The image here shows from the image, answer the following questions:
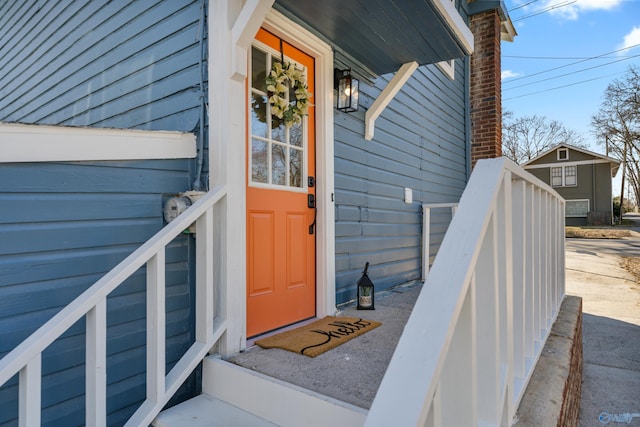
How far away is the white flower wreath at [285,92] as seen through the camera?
242cm

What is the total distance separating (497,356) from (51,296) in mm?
1776

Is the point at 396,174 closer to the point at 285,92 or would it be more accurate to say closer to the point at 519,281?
the point at 285,92

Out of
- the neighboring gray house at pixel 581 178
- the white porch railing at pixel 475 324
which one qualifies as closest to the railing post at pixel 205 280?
the white porch railing at pixel 475 324

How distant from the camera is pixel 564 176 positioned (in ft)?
73.1

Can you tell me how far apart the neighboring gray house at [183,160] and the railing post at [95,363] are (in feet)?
1.40

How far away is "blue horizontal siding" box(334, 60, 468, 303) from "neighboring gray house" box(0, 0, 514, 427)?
0.08 ft

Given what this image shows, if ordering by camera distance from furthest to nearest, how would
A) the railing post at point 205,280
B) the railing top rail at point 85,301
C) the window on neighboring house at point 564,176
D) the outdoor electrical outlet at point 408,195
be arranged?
1. the window on neighboring house at point 564,176
2. the outdoor electrical outlet at point 408,195
3. the railing post at point 205,280
4. the railing top rail at point 85,301

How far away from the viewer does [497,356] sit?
113 cm

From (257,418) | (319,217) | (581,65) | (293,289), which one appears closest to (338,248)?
(319,217)

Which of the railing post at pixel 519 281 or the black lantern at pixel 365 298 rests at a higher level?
the railing post at pixel 519 281

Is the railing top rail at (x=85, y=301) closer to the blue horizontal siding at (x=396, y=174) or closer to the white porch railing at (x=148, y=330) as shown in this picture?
the white porch railing at (x=148, y=330)

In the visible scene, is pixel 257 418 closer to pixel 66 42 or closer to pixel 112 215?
pixel 112 215

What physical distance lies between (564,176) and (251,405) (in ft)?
82.3

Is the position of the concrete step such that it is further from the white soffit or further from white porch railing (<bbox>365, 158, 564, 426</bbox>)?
the white soffit
